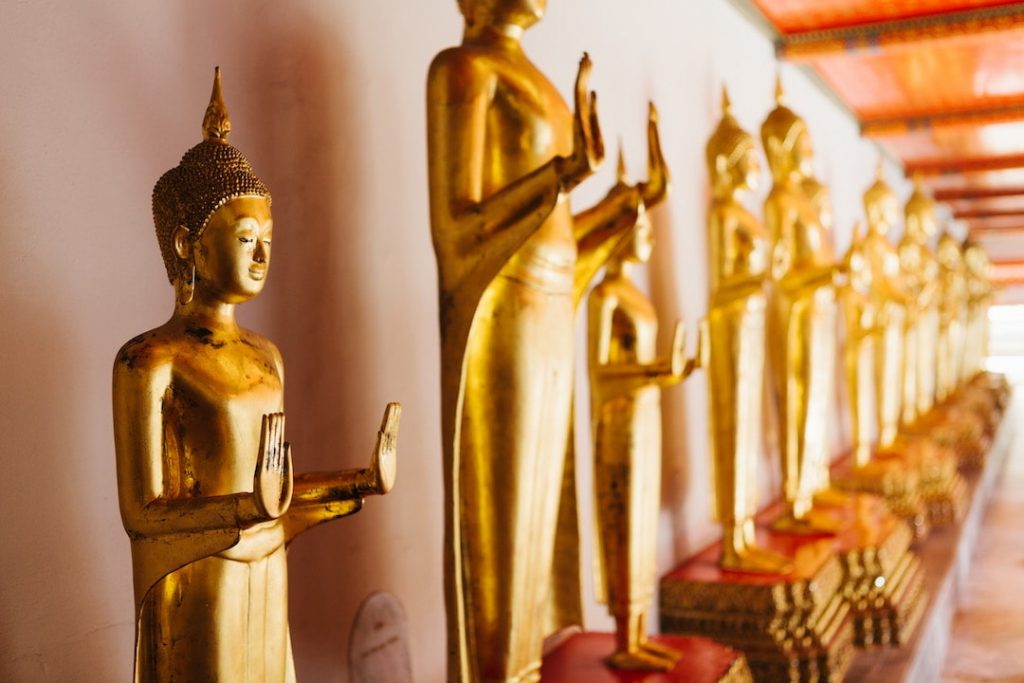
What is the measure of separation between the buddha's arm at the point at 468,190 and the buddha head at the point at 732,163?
1.59 meters

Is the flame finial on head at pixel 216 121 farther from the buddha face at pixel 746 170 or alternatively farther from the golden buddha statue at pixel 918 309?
the golden buddha statue at pixel 918 309

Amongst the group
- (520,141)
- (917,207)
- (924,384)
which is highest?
(917,207)

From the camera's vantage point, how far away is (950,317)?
8.48 metres

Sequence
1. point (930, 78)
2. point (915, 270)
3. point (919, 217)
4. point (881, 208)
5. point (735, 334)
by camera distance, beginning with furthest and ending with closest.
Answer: point (919, 217) → point (915, 270) → point (930, 78) → point (881, 208) → point (735, 334)

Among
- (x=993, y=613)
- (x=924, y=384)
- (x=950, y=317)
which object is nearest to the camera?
(x=993, y=613)

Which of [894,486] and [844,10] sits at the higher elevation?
[844,10]

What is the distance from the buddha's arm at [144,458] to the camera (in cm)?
126

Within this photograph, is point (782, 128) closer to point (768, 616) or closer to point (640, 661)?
point (768, 616)

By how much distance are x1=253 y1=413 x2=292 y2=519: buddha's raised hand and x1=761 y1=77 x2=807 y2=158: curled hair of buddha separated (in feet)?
10.4

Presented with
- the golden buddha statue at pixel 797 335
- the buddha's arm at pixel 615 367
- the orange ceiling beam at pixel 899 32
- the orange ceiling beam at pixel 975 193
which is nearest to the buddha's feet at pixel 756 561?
the golden buddha statue at pixel 797 335

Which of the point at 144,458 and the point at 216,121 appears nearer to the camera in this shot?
the point at 144,458

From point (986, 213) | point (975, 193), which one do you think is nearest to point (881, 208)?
Result: point (975, 193)

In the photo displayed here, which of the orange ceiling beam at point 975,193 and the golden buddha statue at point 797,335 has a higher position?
the orange ceiling beam at point 975,193

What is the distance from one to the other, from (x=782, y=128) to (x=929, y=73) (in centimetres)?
255
